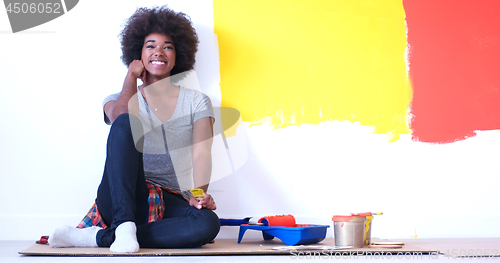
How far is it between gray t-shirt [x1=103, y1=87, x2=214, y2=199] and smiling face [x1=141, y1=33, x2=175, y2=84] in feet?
0.38

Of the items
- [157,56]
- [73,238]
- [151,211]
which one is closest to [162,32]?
[157,56]

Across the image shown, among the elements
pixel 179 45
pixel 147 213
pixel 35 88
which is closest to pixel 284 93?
pixel 179 45

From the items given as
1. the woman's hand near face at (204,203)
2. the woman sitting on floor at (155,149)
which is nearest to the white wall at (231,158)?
the woman sitting on floor at (155,149)

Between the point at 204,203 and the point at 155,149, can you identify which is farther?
the point at 155,149

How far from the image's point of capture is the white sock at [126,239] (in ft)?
3.72

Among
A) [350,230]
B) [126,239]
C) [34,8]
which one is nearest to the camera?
[126,239]

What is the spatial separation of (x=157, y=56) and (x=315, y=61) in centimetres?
73

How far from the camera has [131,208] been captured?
122 centimetres

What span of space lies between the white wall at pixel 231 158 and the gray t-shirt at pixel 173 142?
25cm

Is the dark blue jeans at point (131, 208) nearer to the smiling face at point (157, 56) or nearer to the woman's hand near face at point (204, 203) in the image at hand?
the woman's hand near face at point (204, 203)

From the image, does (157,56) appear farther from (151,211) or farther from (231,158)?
(151,211)

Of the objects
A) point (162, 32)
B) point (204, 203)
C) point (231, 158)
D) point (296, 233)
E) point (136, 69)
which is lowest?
point (296, 233)

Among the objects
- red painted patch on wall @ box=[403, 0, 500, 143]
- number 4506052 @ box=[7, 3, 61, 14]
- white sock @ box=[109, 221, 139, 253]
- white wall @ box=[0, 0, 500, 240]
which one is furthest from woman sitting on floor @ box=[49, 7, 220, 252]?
red painted patch on wall @ box=[403, 0, 500, 143]

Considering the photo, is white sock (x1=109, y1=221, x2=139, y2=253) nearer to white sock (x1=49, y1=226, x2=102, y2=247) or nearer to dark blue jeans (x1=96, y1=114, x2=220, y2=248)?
dark blue jeans (x1=96, y1=114, x2=220, y2=248)
